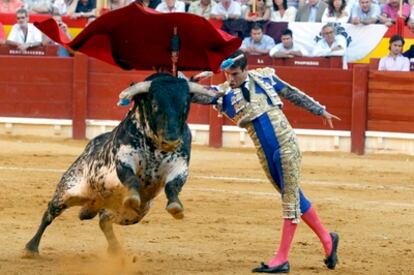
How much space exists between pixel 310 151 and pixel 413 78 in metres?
1.54

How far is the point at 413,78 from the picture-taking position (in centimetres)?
1430

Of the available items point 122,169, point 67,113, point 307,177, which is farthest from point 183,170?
point 67,113

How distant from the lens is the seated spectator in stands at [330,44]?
1452 cm

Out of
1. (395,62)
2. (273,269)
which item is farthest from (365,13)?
(273,269)

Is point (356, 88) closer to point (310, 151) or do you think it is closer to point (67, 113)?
point (310, 151)

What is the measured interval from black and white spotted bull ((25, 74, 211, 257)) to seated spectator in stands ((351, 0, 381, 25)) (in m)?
7.94

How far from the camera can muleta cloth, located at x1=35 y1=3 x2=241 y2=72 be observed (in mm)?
6836

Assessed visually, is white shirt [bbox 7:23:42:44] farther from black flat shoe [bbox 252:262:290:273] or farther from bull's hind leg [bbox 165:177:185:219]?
bull's hind leg [bbox 165:177:185:219]

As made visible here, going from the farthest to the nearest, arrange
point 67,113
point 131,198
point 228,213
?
point 67,113
point 228,213
point 131,198

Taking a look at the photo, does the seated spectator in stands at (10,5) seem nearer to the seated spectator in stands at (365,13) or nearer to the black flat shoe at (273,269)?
the seated spectator in stands at (365,13)

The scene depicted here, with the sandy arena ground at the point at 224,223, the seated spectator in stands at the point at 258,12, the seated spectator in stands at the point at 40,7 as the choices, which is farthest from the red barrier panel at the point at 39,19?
the sandy arena ground at the point at 224,223

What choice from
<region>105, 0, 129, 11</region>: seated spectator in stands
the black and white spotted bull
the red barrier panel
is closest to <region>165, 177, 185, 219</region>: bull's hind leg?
the black and white spotted bull

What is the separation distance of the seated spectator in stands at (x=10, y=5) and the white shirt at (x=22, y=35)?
39.6 inches

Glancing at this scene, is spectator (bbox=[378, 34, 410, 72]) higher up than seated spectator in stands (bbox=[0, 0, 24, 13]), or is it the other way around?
seated spectator in stands (bbox=[0, 0, 24, 13])
